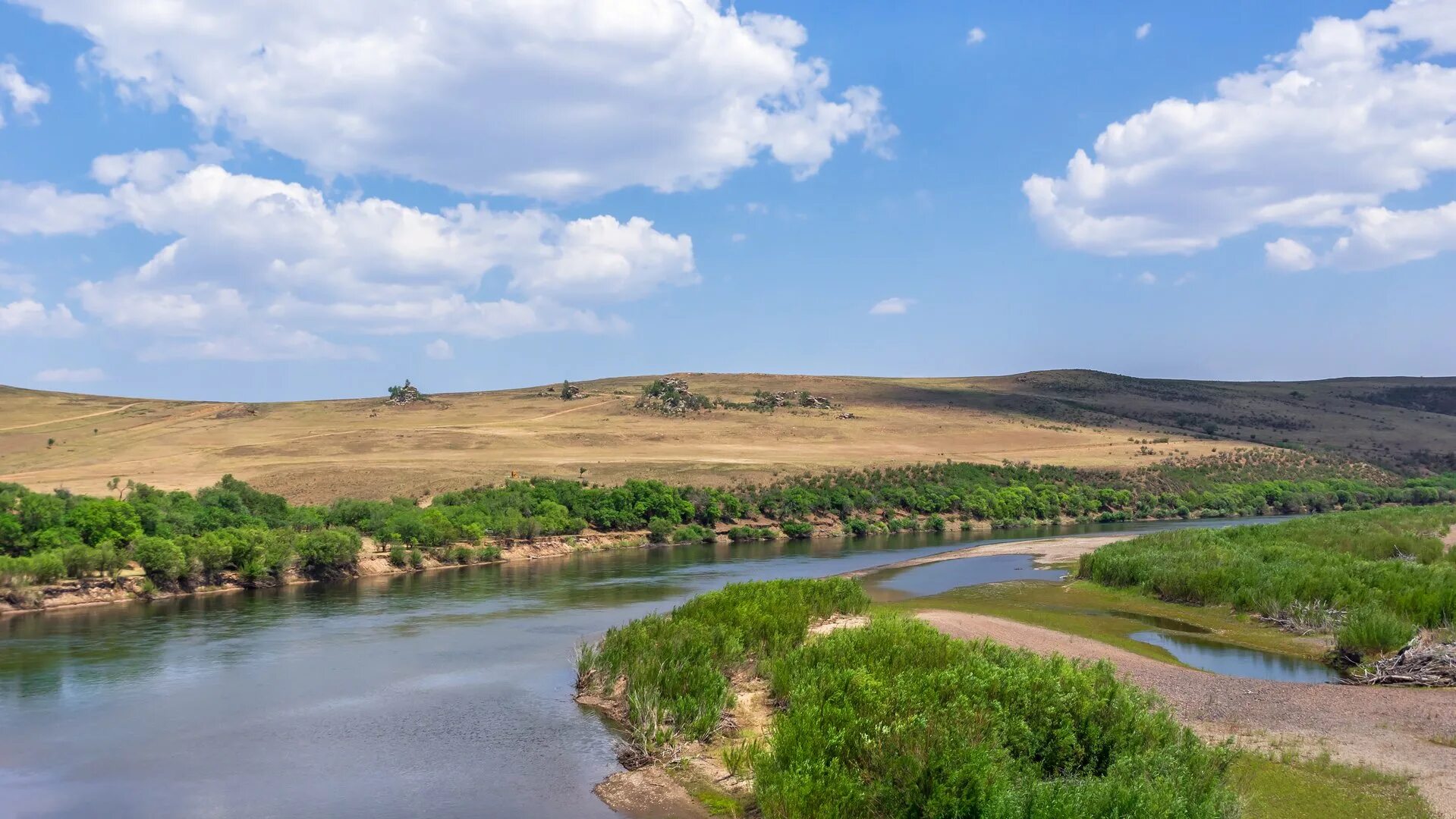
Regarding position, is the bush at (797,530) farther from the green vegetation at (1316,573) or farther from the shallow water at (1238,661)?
the shallow water at (1238,661)

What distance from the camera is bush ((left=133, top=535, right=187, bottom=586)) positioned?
126 ft

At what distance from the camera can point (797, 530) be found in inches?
2547

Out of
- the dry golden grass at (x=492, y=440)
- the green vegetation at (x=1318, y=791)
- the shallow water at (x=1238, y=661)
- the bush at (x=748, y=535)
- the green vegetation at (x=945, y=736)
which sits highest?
the dry golden grass at (x=492, y=440)

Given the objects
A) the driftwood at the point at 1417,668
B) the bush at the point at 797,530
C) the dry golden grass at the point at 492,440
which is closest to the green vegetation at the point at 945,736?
the driftwood at the point at 1417,668

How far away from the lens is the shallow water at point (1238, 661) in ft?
72.2

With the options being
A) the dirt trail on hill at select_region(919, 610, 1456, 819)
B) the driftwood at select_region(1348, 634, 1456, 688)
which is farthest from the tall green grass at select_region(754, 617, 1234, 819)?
the driftwood at select_region(1348, 634, 1456, 688)

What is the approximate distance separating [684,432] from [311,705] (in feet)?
254

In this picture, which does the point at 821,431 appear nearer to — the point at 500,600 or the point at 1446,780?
the point at 500,600

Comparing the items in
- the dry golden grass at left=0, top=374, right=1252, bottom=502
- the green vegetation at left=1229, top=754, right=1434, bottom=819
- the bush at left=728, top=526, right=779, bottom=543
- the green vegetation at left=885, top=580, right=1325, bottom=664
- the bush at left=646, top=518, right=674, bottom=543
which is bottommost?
the bush at left=728, top=526, right=779, bottom=543

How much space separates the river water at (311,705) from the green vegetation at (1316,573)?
877cm

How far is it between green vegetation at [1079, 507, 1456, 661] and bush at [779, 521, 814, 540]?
79.8 feet

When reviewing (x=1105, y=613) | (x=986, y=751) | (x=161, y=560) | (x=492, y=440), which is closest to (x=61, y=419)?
(x=492, y=440)

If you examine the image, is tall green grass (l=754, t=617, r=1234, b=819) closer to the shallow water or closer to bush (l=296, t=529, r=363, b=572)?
the shallow water

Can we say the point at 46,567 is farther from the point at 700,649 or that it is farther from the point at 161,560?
the point at 700,649
